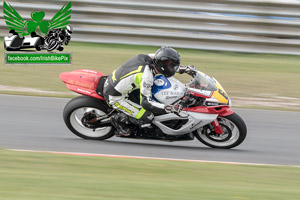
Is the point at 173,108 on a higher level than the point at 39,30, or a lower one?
lower

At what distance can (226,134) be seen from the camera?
7.08 meters

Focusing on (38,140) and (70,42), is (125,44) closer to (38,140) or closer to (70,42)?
(70,42)

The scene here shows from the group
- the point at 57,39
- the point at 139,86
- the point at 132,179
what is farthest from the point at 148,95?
the point at 57,39

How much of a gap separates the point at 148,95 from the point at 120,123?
0.69 metres

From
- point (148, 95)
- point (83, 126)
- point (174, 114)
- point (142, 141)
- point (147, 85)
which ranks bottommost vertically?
point (142, 141)

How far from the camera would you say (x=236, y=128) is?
6.96 m

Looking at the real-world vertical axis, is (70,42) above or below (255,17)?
below

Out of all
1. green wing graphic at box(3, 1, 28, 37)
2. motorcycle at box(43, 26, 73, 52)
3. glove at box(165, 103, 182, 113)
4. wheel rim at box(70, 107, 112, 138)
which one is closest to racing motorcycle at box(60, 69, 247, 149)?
wheel rim at box(70, 107, 112, 138)

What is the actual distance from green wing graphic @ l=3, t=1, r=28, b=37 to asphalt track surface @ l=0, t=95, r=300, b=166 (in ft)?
16.1

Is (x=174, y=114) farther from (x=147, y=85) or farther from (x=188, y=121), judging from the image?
(x=147, y=85)

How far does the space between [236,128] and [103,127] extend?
188 cm

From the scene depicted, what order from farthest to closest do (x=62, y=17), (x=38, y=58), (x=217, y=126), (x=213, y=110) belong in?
(x=62, y=17)
(x=38, y=58)
(x=217, y=126)
(x=213, y=110)

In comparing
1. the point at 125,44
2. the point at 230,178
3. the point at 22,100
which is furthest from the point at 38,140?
the point at 125,44

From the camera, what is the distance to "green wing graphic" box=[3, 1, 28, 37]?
13578mm
